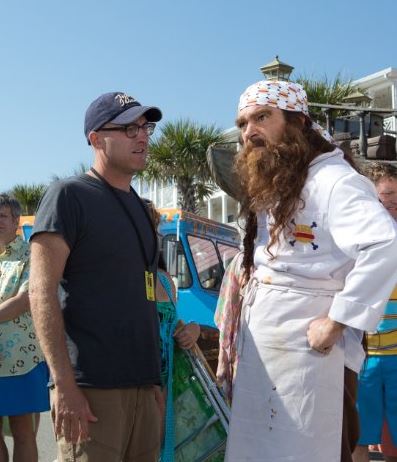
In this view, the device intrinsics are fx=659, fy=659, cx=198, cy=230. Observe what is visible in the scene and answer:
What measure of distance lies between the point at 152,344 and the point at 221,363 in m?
0.39

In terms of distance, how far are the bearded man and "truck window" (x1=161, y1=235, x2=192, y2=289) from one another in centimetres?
737

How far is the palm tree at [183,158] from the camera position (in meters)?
23.1

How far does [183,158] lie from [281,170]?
20.8 metres

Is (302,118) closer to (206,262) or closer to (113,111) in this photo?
(113,111)

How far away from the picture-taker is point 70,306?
8.11ft

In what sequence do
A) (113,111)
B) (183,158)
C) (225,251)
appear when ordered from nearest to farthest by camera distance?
(113,111) < (225,251) < (183,158)

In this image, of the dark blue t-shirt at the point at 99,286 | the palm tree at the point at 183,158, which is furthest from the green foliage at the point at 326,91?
the dark blue t-shirt at the point at 99,286

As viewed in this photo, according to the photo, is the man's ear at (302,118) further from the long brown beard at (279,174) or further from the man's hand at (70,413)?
the man's hand at (70,413)

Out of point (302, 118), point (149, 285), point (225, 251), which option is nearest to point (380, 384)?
point (149, 285)

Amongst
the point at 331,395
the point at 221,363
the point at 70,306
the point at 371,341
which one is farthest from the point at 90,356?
the point at 371,341

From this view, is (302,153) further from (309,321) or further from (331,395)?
(331,395)

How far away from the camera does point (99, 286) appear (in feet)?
8.16

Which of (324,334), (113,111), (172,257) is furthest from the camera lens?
(172,257)

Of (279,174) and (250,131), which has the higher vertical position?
(250,131)
